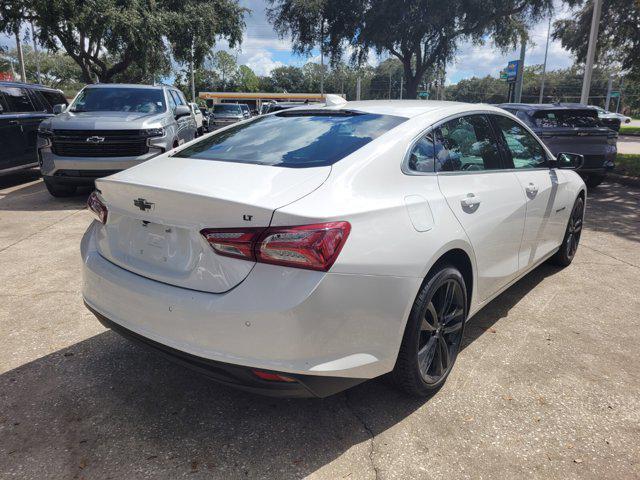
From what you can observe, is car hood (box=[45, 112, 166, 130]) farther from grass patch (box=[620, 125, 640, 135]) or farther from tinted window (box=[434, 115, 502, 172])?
grass patch (box=[620, 125, 640, 135])

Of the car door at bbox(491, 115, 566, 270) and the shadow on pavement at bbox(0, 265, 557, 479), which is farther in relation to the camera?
the car door at bbox(491, 115, 566, 270)

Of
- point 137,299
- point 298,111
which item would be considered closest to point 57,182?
point 298,111

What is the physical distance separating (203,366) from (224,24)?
26236 millimetres

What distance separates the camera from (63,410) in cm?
277

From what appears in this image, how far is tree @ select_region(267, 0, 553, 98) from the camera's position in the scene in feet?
66.1

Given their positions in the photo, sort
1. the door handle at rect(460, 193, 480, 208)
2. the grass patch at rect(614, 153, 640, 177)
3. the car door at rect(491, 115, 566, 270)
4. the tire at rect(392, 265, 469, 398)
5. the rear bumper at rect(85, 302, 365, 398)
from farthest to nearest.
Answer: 1. the grass patch at rect(614, 153, 640, 177)
2. the car door at rect(491, 115, 566, 270)
3. the door handle at rect(460, 193, 480, 208)
4. the tire at rect(392, 265, 469, 398)
5. the rear bumper at rect(85, 302, 365, 398)

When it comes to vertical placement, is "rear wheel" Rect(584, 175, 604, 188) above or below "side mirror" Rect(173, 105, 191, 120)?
below

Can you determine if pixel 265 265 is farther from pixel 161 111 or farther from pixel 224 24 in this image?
pixel 224 24

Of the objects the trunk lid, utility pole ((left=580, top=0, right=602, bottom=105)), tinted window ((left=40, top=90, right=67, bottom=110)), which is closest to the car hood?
tinted window ((left=40, top=90, right=67, bottom=110))

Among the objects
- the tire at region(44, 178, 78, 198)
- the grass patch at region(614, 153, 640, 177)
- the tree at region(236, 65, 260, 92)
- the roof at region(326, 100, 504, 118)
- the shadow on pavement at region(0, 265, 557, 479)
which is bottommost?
the shadow on pavement at region(0, 265, 557, 479)

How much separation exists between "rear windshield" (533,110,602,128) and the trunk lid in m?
8.09

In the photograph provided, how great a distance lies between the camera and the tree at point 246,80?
96.4 meters

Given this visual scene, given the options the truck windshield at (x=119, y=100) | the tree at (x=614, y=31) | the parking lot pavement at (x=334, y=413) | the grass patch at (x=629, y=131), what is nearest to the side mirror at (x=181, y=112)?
the truck windshield at (x=119, y=100)

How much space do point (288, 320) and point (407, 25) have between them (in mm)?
21166
